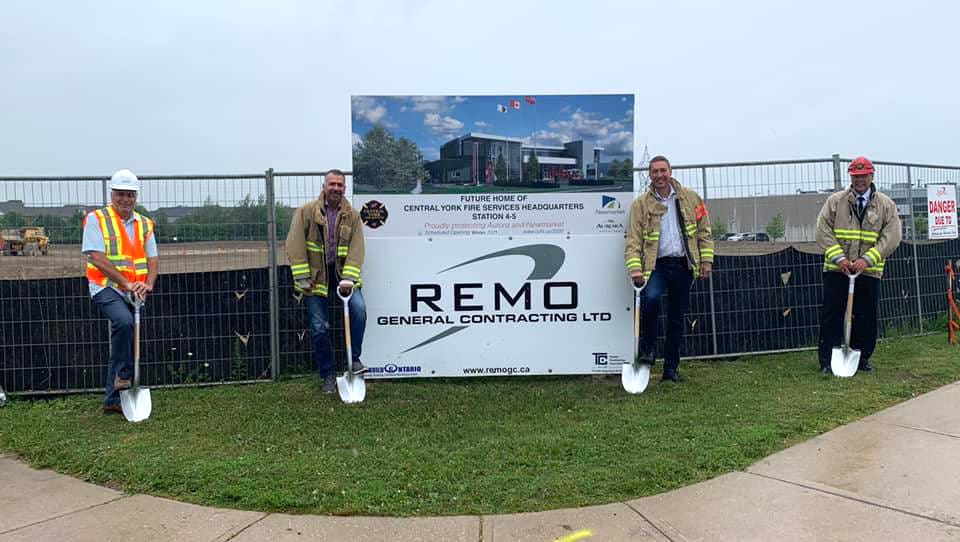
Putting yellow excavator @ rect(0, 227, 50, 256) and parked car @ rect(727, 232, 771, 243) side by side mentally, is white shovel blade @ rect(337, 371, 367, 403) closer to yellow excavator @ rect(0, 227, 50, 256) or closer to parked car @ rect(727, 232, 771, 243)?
yellow excavator @ rect(0, 227, 50, 256)

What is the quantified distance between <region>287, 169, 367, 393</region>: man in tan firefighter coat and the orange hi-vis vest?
1160mm

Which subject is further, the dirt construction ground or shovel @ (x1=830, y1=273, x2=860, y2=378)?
shovel @ (x1=830, y1=273, x2=860, y2=378)

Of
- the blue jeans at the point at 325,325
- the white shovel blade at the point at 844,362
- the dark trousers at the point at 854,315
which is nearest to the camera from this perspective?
the blue jeans at the point at 325,325

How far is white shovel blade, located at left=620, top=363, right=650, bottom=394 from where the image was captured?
238 inches

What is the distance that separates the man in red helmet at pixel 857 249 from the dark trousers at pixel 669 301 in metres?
1.40

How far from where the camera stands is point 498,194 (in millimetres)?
6250

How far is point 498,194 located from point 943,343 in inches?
216

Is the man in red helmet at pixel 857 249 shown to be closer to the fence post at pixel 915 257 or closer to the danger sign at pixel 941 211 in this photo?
the fence post at pixel 915 257

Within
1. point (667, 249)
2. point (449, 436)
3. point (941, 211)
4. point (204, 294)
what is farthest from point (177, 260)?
point (941, 211)

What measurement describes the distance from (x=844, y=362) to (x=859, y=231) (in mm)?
1210

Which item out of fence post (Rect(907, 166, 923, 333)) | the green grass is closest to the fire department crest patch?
the green grass

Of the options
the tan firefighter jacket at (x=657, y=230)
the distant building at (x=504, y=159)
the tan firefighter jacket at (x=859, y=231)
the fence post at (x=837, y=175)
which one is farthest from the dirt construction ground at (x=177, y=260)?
the fence post at (x=837, y=175)

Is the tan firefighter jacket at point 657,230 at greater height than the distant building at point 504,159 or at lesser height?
lesser

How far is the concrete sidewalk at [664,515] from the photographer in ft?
11.0
